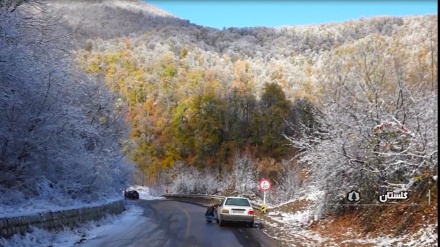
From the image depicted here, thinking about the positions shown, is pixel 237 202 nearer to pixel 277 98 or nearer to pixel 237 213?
pixel 237 213

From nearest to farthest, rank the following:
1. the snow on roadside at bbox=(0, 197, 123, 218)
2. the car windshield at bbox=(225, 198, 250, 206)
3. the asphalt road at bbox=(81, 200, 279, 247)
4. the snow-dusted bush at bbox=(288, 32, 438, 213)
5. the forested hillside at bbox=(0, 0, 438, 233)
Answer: the snow-dusted bush at bbox=(288, 32, 438, 213) < the snow on roadside at bbox=(0, 197, 123, 218) < the forested hillside at bbox=(0, 0, 438, 233) < the asphalt road at bbox=(81, 200, 279, 247) < the car windshield at bbox=(225, 198, 250, 206)

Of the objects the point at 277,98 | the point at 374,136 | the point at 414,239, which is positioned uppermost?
the point at 277,98

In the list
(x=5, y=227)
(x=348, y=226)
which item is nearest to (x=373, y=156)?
(x=348, y=226)

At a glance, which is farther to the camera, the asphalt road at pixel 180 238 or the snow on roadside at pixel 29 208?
the asphalt road at pixel 180 238

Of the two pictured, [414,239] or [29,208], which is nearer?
[414,239]

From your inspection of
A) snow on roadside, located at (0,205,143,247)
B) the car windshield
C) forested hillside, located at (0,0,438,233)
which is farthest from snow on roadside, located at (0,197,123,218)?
the car windshield

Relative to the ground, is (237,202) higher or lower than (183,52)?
lower

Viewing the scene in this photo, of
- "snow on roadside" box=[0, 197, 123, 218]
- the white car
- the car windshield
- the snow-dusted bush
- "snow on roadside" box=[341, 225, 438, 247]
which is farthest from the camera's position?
the car windshield

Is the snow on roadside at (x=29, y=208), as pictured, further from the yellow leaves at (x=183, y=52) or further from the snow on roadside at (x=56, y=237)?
the yellow leaves at (x=183, y=52)

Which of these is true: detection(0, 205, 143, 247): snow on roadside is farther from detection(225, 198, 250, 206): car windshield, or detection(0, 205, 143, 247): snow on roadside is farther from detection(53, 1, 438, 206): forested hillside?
detection(53, 1, 438, 206): forested hillside

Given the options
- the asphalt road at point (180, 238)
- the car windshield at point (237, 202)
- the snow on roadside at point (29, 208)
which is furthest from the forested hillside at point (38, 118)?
the car windshield at point (237, 202)

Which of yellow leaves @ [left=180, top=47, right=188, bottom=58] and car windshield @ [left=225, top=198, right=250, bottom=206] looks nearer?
car windshield @ [left=225, top=198, right=250, bottom=206]

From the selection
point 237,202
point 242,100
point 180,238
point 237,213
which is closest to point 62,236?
point 180,238

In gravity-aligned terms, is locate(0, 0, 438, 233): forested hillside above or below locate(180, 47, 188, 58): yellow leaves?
below
